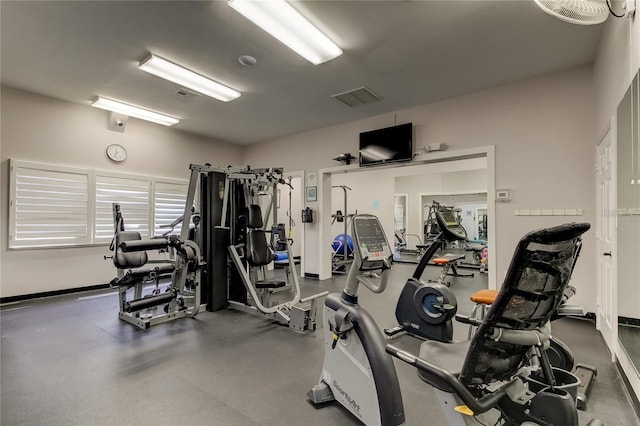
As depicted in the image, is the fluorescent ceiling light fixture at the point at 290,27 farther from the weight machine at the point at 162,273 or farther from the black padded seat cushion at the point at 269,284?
the black padded seat cushion at the point at 269,284

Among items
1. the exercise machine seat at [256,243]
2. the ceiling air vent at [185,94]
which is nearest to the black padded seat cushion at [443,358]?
the exercise machine seat at [256,243]

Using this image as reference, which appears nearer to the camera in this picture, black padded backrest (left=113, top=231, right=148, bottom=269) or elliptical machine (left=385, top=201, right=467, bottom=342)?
elliptical machine (left=385, top=201, right=467, bottom=342)

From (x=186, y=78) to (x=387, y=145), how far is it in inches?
127

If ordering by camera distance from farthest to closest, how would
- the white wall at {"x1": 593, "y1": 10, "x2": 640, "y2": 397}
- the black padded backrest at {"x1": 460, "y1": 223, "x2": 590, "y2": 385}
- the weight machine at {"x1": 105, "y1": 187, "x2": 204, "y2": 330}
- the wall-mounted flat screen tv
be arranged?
the wall-mounted flat screen tv < the weight machine at {"x1": 105, "y1": 187, "x2": 204, "y2": 330} < the white wall at {"x1": 593, "y1": 10, "x2": 640, "y2": 397} < the black padded backrest at {"x1": 460, "y1": 223, "x2": 590, "y2": 385}

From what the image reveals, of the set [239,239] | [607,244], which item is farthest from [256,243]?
[607,244]

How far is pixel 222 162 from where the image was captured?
717cm

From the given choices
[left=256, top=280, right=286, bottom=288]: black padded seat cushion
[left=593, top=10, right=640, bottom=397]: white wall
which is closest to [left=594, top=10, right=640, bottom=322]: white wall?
[left=593, top=10, right=640, bottom=397]: white wall

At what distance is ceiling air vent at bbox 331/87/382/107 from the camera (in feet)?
14.0

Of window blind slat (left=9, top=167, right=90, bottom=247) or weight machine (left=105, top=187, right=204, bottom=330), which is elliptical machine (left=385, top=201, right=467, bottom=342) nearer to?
weight machine (left=105, top=187, right=204, bottom=330)

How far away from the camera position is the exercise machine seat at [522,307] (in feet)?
3.26

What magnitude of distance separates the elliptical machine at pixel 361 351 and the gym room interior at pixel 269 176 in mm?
36

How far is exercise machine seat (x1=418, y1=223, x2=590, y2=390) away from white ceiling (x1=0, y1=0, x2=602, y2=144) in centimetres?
245

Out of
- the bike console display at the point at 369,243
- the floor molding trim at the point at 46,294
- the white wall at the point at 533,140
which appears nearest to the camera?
the bike console display at the point at 369,243

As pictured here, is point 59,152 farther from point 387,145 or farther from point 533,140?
point 533,140
